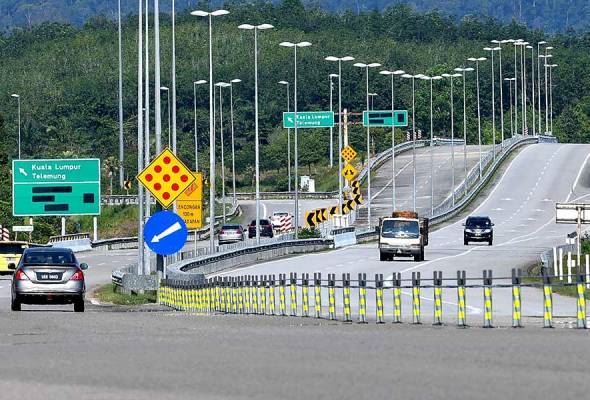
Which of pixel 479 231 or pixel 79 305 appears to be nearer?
pixel 79 305

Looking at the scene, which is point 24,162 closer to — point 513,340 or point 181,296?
point 181,296

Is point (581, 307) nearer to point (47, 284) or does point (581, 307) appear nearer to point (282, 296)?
point (282, 296)

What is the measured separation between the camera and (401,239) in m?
74.2

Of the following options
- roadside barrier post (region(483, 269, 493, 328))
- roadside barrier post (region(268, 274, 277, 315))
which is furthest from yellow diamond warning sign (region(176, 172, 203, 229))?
roadside barrier post (region(483, 269, 493, 328))

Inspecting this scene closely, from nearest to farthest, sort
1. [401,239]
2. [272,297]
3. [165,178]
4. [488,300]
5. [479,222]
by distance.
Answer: [488,300], [272,297], [165,178], [401,239], [479,222]

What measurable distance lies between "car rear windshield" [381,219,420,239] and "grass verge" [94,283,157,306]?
19.4 meters

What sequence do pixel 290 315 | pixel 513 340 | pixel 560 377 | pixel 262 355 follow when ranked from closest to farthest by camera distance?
pixel 560 377 < pixel 262 355 < pixel 513 340 < pixel 290 315

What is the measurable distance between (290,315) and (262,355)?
1568cm

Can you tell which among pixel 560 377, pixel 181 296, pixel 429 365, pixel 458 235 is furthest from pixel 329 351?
pixel 458 235

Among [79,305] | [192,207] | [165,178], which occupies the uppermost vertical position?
[165,178]

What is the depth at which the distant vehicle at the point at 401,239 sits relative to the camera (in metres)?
73.7

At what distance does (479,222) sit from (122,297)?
137 feet

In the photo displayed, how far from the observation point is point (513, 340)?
24.7 metres

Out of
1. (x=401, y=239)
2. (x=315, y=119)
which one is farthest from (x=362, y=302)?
(x=315, y=119)
